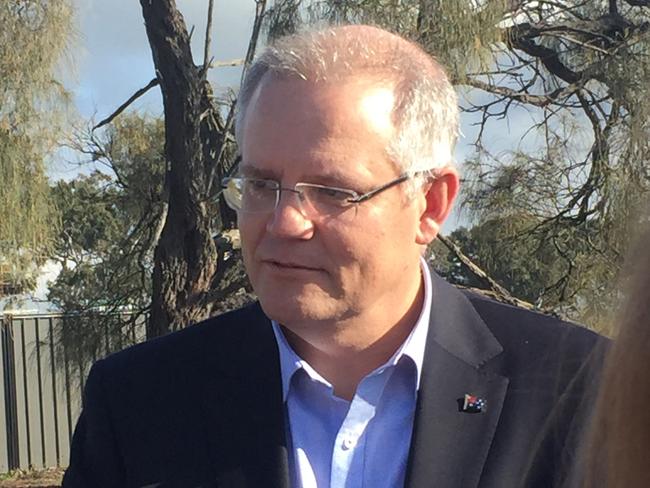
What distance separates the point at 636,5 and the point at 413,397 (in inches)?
117

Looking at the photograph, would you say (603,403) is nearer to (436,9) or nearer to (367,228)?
(367,228)

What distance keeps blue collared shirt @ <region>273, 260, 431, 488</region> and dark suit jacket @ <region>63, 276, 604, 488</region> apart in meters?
0.03

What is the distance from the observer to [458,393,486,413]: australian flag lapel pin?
1.74m

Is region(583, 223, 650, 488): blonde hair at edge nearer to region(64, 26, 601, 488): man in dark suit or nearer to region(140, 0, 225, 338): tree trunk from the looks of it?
region(64, 26, 601, 488): man in dark suit

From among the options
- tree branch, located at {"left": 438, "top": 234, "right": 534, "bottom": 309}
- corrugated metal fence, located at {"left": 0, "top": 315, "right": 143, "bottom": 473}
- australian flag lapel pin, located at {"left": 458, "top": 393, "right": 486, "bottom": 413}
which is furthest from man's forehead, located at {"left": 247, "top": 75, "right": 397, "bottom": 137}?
corrugated metal fence, located at {"left": 0, "top": 315, "right": 143, "bottom": 473}

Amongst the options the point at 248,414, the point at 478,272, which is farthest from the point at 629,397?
the point at 478,272

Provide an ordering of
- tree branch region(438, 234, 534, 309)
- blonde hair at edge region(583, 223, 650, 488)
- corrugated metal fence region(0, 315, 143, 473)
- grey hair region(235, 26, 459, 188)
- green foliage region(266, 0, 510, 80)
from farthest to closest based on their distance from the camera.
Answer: corrugated metal fence region(0, 315, 143, 473) < tree branch region(438, 234, 534, 309) < green foliage region(266, 0, 510, 80) < grey hair region(235, 26, 459, 188) < blonde hair at edge region(583, 223, 650, 488)

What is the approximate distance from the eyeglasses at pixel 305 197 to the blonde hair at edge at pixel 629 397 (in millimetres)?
975

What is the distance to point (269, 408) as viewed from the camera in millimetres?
1745

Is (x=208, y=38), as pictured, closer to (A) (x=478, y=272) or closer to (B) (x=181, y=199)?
(B) (x=181, y=199)

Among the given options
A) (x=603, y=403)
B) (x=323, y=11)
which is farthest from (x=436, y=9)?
(x=603, y=403)

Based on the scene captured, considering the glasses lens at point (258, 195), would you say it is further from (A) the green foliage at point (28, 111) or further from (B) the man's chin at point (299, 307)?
(A) the green foliage at point (28, 111)

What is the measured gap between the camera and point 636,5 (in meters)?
4.14

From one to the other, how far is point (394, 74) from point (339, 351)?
0.55 meters
